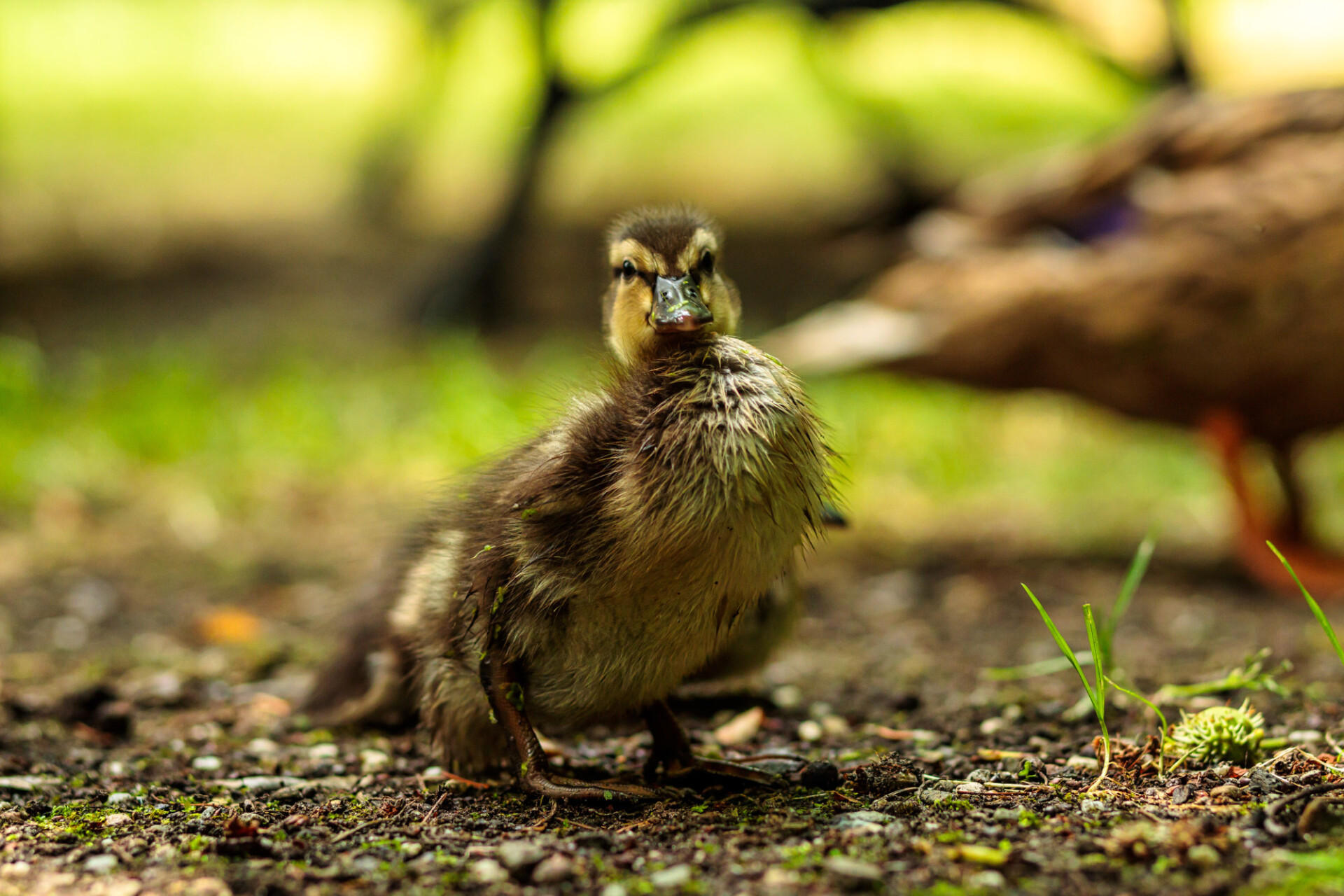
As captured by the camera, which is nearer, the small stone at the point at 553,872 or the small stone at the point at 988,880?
the small stone at the point at 988,880

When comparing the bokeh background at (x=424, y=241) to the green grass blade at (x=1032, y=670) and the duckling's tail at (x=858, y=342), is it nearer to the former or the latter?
the duckling's tail at (x=858, y=342)

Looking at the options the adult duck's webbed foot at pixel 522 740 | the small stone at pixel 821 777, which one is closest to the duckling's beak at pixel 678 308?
the adult duck's webbed foot at pixel 522 740

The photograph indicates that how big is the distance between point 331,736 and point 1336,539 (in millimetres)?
4807

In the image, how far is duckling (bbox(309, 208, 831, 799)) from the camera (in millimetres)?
2059

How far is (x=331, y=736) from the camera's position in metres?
2.90

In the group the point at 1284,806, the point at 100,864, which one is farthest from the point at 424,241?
the point at 1284,806

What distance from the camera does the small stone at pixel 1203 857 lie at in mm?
1728

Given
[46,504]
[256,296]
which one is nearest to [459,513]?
[46,504]

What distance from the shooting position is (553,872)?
1820mm

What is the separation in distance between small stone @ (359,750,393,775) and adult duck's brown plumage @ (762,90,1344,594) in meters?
2.55

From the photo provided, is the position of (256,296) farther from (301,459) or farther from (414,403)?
(301,459)

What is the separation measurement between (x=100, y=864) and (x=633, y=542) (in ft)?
3.31

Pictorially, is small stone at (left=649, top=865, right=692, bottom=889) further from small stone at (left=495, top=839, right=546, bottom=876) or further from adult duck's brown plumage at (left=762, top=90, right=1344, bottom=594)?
adult duck's brown plumage at (left=762, top=90, right=1344, bottom=594)

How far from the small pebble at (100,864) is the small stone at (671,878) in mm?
875
